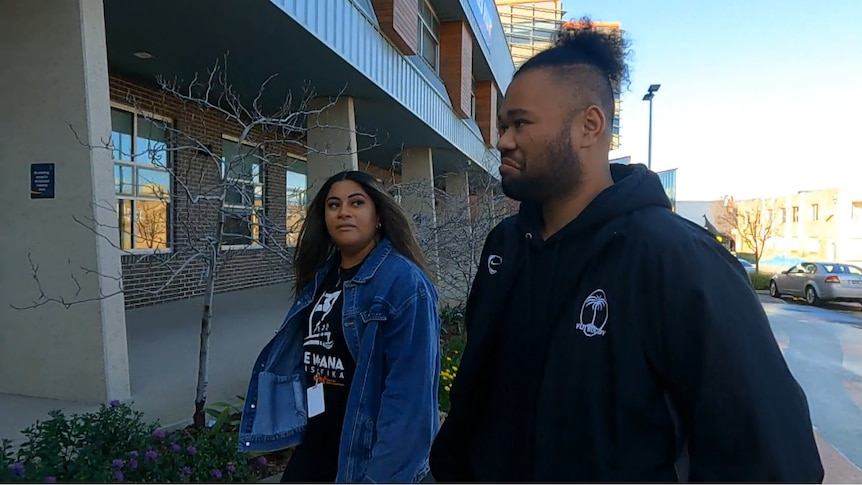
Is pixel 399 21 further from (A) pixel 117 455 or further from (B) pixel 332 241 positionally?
(A) pixel 117 455

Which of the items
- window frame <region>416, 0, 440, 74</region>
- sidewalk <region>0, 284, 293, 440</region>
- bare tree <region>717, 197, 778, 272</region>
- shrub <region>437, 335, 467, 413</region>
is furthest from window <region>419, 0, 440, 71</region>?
Result: bare tree <region>717, 197, 778, 272</region>

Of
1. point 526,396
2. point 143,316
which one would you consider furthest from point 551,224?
point 143,316

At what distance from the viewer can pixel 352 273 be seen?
8.14ft

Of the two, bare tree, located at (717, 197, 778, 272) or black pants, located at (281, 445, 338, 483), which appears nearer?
black pants, located at (281, 445, 338, 483)

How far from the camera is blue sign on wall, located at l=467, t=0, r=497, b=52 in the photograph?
17109 mm

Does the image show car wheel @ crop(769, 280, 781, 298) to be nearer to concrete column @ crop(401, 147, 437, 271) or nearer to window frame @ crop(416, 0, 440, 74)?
concrete column @ crop(401, 147, 437, 271)

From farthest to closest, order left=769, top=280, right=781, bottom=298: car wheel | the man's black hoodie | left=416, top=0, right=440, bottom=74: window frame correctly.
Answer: left=769, top=280, right=781, bottom=298: car wheel, left=416, top=0, right=440, bottom=74: window frame, the man's black hoodie

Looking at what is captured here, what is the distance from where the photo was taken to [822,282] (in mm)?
18812

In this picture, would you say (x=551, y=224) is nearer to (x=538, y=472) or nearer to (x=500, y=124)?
(x=500, y=124)

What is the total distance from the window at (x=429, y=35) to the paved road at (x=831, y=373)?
31.3 ft

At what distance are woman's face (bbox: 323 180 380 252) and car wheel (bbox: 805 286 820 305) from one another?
68.8 feet

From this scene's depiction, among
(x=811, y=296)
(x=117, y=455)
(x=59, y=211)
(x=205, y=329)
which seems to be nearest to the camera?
(x=117, y=455)

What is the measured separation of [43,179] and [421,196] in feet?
17.5

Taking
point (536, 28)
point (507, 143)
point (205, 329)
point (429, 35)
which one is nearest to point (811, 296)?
point (429, 35)
